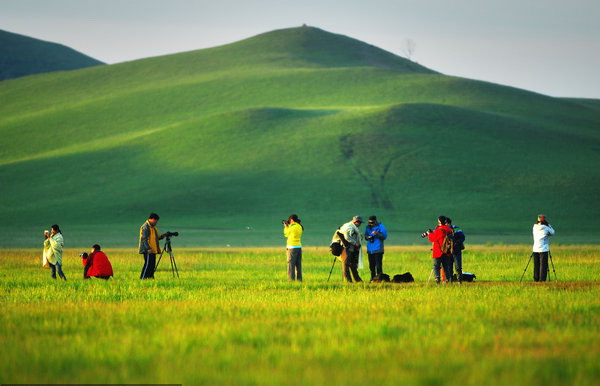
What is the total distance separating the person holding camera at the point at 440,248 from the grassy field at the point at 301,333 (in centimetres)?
78

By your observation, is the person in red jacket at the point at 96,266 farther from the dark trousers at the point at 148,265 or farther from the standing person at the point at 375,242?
the standing person at the point at 375,242

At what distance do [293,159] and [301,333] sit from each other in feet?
310

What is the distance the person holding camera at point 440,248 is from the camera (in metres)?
21.5

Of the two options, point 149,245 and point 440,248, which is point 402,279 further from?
point 149,245

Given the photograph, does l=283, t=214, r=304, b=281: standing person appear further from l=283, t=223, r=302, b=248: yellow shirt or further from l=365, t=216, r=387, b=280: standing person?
l=365, t=216, r=387, b=280: standing person

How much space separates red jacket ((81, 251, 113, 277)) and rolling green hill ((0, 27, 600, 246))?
123 feet

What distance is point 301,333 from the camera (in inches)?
479

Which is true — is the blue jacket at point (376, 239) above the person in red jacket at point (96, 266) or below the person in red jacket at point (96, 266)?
above

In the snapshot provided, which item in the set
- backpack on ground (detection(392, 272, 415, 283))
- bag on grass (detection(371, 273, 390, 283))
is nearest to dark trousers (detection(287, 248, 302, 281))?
bag on grass (detection(371, 273, 390, 283))

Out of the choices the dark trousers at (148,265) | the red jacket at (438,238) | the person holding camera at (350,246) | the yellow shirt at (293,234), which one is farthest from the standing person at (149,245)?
the red jacket at (438,238)

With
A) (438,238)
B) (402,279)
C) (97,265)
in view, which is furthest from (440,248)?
(97,265)

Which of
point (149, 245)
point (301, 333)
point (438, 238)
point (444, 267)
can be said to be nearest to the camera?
point (301, 333)

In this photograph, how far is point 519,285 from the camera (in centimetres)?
2047

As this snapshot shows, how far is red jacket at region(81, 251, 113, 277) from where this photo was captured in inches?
911
